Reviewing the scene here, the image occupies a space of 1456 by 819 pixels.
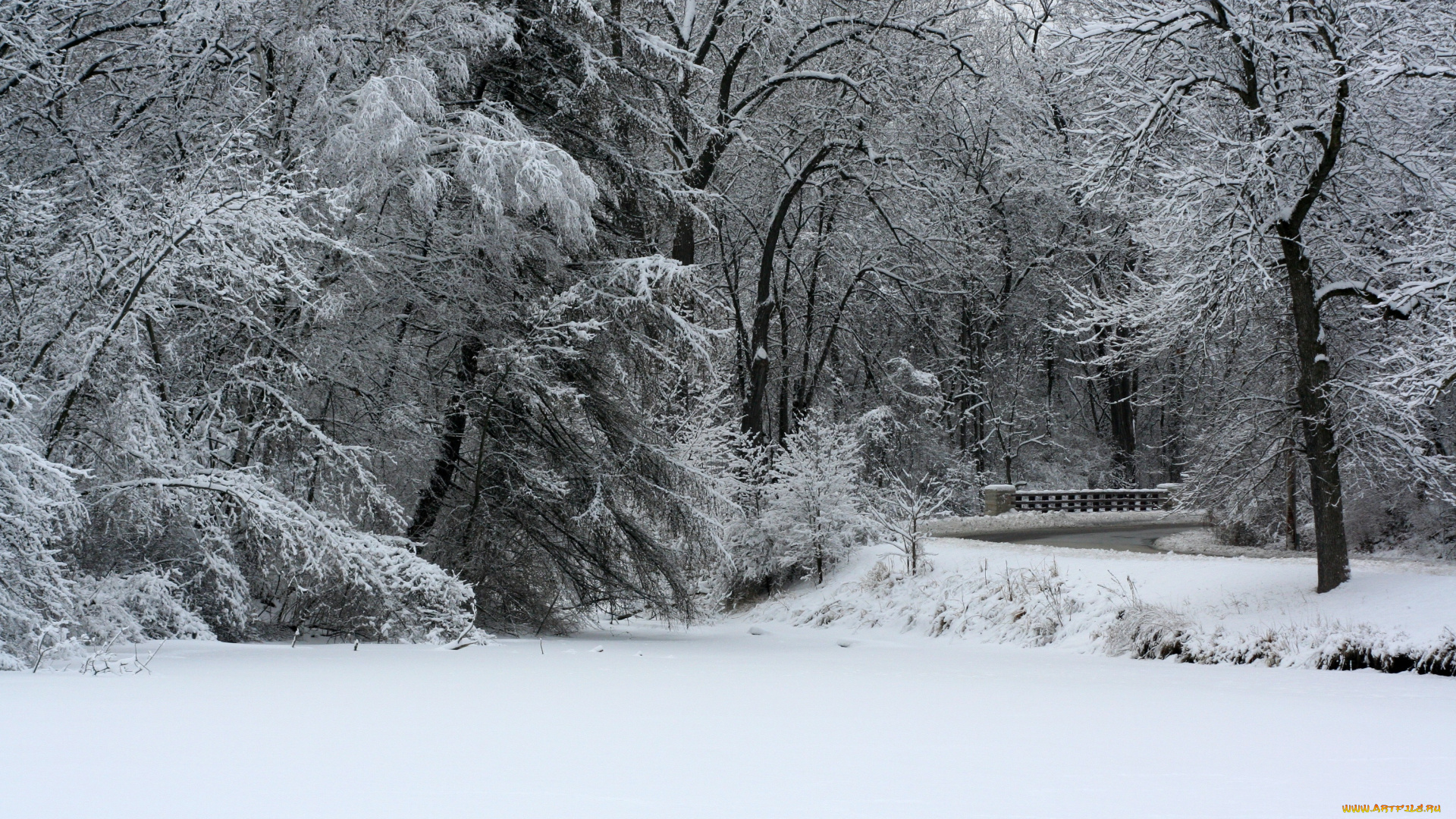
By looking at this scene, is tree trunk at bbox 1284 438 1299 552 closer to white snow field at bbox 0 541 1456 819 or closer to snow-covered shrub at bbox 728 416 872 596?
snow-covered shrub at bbox 728 416 872 596

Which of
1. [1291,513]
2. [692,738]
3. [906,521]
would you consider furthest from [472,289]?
[1291,513]

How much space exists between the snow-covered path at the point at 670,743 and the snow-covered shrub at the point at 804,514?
35.7ft

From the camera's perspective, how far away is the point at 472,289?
12797mm

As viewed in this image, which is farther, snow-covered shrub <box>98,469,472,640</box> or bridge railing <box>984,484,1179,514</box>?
bridge railing <box>984,484,1179,514</box>

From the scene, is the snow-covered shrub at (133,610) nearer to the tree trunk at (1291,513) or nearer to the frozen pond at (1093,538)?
the frozen pond at (1093,538)

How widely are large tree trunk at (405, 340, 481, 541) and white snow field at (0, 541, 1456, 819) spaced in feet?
11.7

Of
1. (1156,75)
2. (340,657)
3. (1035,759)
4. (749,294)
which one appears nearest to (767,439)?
(749,294)

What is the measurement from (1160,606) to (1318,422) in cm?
269

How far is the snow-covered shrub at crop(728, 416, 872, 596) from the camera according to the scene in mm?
19766

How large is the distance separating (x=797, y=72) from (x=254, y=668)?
1686cm

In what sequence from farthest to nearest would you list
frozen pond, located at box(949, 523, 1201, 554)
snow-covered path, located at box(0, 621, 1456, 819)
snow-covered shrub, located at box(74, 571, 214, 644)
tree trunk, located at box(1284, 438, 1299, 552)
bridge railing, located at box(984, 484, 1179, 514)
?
bridge railing, located at box(984, 484, 1179, 514) → tree trunk, located at box(1284, 438, 1299, 552) → frozen pond, located at box(949, 523, 1201, 554) → snow-covered shrub, located at box(74, 571, 214, 644) → snow-covered path, located at box(0, 621, 1456, 819)

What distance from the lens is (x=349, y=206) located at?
11547mm

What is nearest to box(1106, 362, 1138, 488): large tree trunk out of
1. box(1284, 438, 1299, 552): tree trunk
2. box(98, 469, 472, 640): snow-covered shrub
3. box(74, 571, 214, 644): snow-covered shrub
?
box(1284, 438, 1299, 552): tree trunk

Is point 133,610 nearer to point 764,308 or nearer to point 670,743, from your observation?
point 670,743
